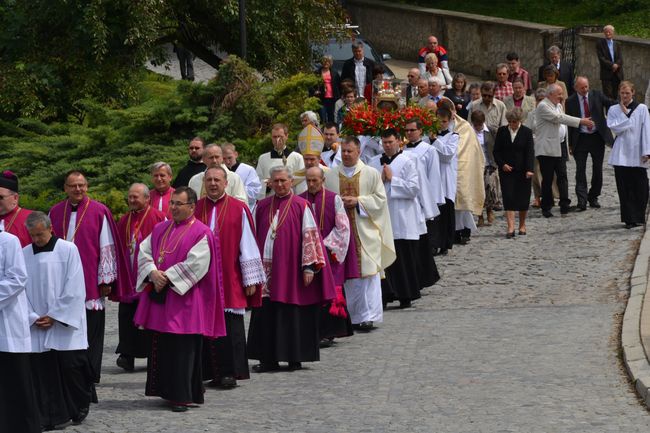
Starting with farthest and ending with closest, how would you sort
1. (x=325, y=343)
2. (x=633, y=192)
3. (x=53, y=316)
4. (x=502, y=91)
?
(x=502, y=91) → (x=633, y=192) → (x=325, y=343) → (x=53, y=316)

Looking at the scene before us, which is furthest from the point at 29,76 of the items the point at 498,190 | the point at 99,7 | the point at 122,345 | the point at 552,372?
the point at 552,372

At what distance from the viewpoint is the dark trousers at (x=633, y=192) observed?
20062 millimetres

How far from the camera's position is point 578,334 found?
14492 mm

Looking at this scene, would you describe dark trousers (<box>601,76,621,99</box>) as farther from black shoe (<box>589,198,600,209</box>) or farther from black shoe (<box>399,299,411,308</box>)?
black shoe (<box>399,299,411,308</box>)

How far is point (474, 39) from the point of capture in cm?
3569

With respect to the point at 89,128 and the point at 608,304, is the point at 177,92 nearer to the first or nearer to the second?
the point at 89,128

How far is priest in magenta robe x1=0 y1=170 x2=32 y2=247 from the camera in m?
12.1

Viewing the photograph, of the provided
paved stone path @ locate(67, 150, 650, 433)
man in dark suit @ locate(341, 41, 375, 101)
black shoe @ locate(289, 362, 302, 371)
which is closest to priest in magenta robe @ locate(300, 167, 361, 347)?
paved stone path @ locate(67, 150, 650, 433)

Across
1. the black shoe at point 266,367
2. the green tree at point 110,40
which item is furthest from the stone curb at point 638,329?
the green tree at point 110,40

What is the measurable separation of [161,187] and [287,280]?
64.7 inches

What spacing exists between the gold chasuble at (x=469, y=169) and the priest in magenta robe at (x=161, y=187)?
6496mm

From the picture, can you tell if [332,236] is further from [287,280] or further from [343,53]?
[343,53]

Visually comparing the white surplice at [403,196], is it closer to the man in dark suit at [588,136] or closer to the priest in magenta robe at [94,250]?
the priest in magenta robe at [94,250]

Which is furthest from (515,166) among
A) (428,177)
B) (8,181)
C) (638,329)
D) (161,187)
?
(8,181)
